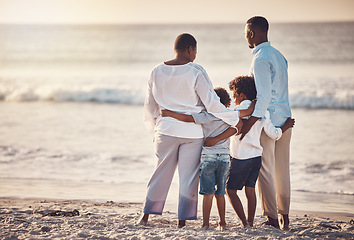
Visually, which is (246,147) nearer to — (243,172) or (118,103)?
(243,172)

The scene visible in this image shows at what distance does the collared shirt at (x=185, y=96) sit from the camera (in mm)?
3930

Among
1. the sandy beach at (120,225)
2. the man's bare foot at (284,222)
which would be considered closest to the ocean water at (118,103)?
the sandy beach at (120,225)

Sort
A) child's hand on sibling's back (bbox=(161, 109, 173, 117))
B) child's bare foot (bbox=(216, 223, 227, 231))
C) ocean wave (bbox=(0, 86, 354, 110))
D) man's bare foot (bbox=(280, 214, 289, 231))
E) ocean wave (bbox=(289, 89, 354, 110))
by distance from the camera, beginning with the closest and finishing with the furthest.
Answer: child's hand on sibling's back (bbox=(161, 109, 173, 117)) → child's bare foot (bbox=(216, 223, 227, 231)) → man's bare foot (bbox=(280, 214, 289, 231)) → ocean wave (bbox=(289, 89, 354, 110)) → ocean wave (bbox=(0, 86, 354, 110))

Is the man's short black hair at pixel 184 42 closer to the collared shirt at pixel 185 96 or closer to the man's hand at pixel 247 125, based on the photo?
the collared shirt at pixel 185 96

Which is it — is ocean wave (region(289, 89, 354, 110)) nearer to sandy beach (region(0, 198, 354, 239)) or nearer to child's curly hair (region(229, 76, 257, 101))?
sandy beach (region(0, 198, 354, 239))

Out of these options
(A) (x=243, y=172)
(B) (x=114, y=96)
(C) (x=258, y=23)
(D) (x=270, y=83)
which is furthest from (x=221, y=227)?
(B) (x=114, y=96)

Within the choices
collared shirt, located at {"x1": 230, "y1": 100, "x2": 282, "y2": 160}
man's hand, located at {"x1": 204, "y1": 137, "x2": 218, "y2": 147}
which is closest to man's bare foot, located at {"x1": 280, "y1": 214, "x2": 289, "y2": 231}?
collared shirt, located at {"x1": 230, "y1": 100, "x2": 282, "y2": 160}

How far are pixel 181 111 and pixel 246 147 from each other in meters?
0.59

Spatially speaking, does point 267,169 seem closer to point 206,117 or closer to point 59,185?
point 206,117

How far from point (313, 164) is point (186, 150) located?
427 cm

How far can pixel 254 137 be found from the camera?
13.3ft

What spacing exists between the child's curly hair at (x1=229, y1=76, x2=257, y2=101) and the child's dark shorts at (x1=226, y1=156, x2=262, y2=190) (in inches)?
19.8

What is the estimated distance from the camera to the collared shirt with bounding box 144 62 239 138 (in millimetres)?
3930

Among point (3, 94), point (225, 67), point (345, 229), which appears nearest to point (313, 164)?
point (345, 229)
